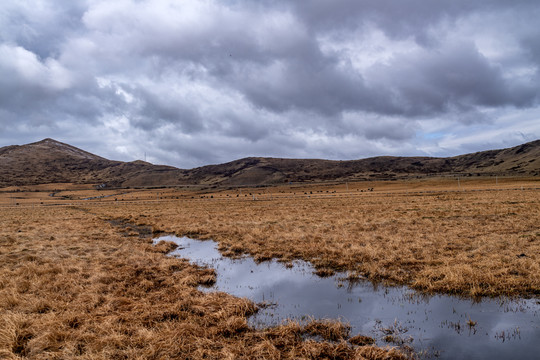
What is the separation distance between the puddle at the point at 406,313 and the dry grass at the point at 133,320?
0.89 m

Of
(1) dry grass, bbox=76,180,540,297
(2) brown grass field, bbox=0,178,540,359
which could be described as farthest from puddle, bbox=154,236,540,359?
(1) dry grass, bbox=76,180,540,297

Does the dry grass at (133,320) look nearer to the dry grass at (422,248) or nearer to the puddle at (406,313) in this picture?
the puddle at (406,313)

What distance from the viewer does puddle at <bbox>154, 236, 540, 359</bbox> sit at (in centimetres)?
660

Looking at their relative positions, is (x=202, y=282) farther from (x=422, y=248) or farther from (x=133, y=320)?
(x=422, y=248)

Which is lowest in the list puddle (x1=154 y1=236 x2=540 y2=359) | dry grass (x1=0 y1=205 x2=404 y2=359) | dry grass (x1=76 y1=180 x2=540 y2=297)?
puddle (x1=154 y1=236 x2=540 y2=359)

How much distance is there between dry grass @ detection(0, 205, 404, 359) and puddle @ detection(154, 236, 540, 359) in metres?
0.89

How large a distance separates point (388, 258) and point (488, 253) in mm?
4404

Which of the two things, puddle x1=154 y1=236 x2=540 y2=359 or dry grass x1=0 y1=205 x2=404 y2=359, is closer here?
dry grass x1=0 y1=205 x2=404 y2=359

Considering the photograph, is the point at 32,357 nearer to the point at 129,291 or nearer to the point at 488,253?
the point at 129,291

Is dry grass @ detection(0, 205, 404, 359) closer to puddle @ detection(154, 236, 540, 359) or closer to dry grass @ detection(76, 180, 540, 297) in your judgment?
puddle @ detection(154, 236, 540, 359)

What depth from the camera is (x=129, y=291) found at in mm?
10266

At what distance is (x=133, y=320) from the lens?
7859mm

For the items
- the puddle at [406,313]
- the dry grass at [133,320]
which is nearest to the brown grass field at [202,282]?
the dry grass at [133,320]

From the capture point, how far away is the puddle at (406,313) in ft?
21.7
